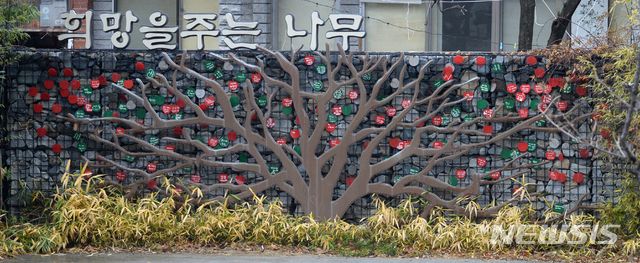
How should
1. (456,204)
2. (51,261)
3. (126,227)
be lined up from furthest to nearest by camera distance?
(456,204)
(126,227)
(51,261)

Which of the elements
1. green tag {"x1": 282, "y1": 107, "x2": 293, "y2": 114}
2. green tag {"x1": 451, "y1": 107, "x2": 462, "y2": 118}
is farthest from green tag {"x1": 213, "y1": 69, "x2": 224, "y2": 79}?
green tag {"x1": 451, "y1": 107, "x2": 462, "y2": 118}

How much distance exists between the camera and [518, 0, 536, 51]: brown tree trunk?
28.7ft

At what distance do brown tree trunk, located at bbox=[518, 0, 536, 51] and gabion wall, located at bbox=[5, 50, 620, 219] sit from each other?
4.75 feet

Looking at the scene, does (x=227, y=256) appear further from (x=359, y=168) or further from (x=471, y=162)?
(x=471, y=162)

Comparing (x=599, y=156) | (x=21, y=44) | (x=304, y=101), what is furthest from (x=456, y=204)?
(x=21, y=44)

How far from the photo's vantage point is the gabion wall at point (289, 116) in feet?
24.3

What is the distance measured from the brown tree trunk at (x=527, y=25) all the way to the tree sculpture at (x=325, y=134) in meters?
1.80

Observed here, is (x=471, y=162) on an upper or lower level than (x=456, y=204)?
Answer: upper

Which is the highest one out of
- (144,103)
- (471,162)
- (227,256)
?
(144,103)

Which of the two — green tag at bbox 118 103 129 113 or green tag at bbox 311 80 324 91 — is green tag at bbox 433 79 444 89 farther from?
green tag at bbox 118 103 129 113

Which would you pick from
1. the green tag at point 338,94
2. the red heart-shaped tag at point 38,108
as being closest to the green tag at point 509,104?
the green tag at point 338,94

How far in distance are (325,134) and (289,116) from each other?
0.53 meters

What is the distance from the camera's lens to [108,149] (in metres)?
7.73

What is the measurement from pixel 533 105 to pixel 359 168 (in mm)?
2354
